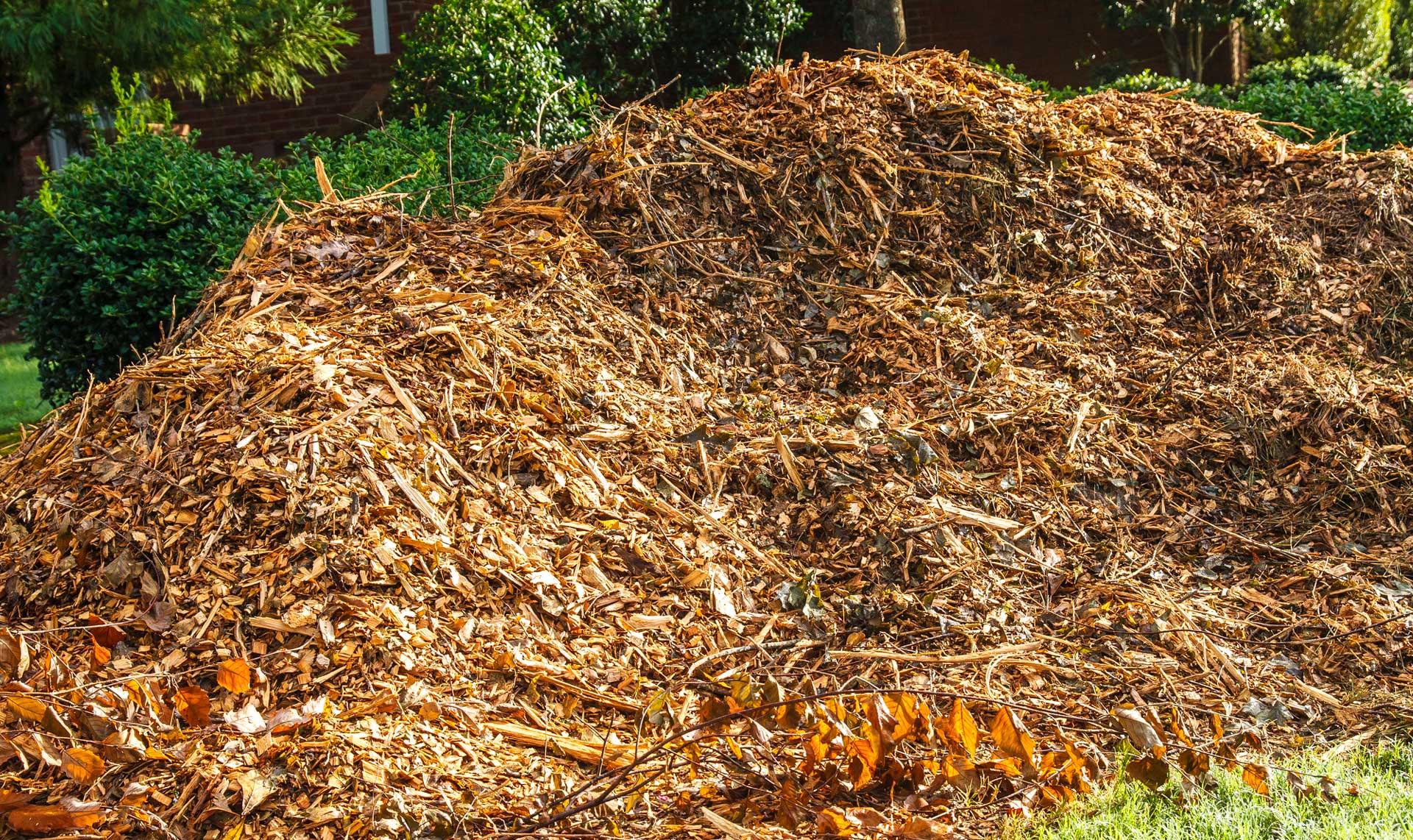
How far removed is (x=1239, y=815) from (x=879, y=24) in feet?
24.6

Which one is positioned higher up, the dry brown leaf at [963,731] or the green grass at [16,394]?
the dry brown leaf at [963,731]

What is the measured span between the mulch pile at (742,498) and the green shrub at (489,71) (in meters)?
2.39

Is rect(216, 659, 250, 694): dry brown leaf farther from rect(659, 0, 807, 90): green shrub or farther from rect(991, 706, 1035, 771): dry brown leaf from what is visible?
rect(659, 0, 807, 90): green shrub

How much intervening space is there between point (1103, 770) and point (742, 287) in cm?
245

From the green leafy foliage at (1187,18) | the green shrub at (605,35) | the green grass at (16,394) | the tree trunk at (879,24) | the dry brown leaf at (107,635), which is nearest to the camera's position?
the dry brown leaf at (107,635)

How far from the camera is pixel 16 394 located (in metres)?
8.22

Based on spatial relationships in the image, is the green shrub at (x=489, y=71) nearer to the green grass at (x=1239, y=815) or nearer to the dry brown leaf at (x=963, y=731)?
the dry brown leaf at (x=963, y=731)

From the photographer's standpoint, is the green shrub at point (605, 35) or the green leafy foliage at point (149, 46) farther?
the green shrub at point (605, 35)

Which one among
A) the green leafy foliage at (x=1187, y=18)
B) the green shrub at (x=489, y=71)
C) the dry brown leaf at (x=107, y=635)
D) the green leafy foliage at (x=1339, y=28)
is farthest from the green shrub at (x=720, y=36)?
the green leafy foliage at (x=1339, y=28)

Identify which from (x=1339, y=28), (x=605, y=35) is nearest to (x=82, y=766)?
(x=605, y=35)

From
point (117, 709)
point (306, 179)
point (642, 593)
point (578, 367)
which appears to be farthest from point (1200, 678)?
point (306, 179)

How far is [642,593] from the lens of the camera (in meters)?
3.31

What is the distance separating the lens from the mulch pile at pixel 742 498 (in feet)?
8.72

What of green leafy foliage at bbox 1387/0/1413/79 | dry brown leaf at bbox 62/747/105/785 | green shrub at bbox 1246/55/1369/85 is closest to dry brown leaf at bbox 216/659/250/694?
dry brown leaf at bbox 62/747/105/785
